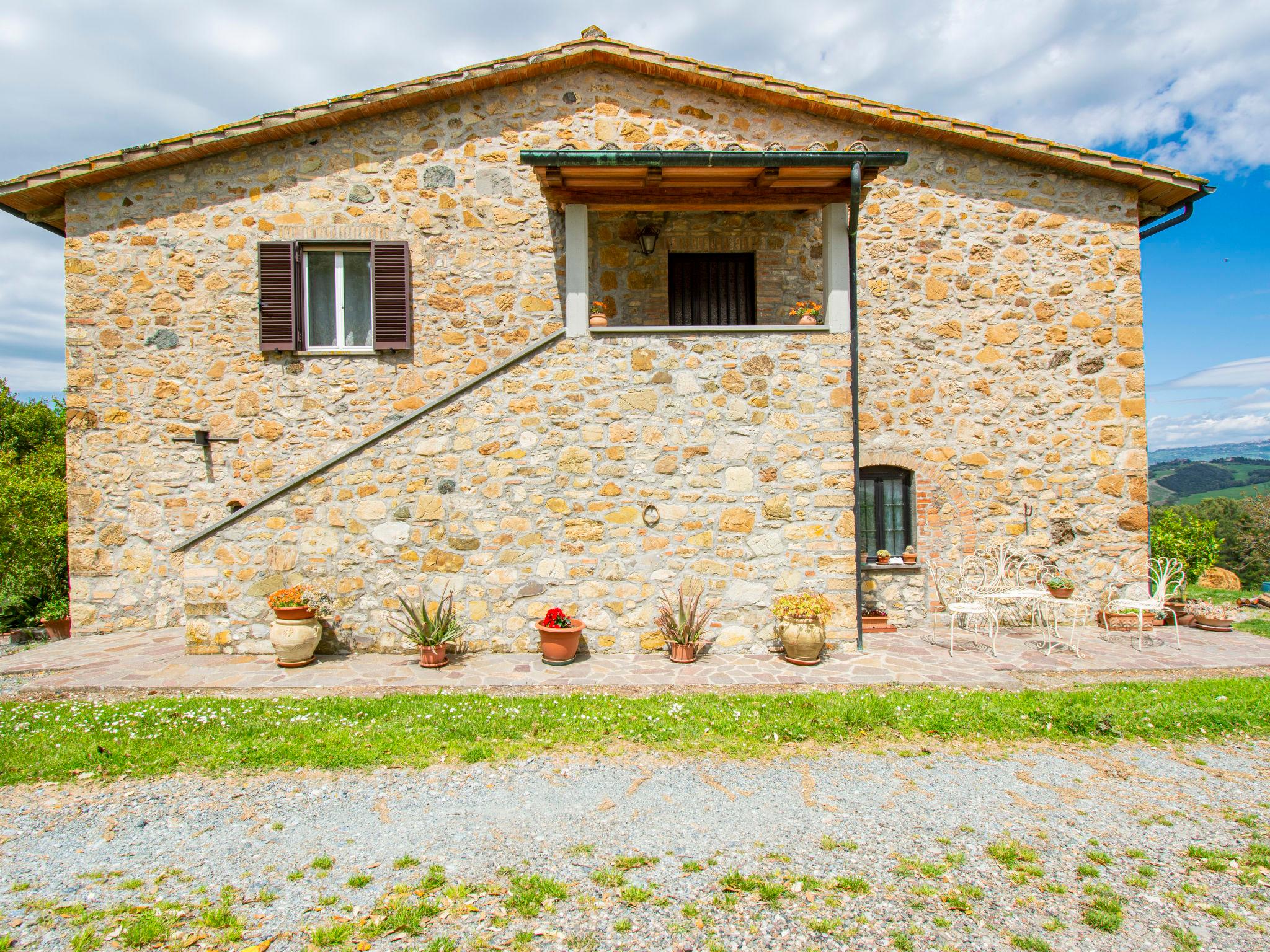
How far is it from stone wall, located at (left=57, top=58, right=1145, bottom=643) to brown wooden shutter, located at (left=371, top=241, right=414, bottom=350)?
182mm

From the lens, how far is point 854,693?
590cm

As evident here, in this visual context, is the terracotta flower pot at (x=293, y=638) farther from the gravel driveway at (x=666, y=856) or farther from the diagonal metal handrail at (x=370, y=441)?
the gravel driveway at (x=666, y=856)

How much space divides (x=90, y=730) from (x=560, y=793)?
13.3 feet

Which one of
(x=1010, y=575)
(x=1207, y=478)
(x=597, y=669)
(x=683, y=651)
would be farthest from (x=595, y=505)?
(x=1207, y=478)

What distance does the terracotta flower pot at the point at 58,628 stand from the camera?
8.33 meters

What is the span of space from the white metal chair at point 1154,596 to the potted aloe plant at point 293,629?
9.34 m

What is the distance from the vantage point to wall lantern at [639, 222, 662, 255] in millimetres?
9016

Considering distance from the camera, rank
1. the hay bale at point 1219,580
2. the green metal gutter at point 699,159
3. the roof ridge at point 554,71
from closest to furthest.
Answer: the green metal gutter at point 699,159 < the roof ridge at point 554,71 < the hay bale at point 1219,580

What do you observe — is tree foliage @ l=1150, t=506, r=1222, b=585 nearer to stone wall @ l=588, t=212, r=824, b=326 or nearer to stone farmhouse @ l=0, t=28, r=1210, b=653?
stone farmhouse @ l=0, t=28, r=1210, b=653

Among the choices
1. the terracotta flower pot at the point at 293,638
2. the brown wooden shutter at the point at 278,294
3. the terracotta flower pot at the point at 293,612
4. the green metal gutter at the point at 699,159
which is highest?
the green metal gutter at the point at 699,159

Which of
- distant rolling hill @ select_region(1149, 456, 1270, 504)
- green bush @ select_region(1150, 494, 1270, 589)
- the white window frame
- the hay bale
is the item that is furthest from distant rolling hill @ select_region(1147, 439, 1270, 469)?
the white window frame

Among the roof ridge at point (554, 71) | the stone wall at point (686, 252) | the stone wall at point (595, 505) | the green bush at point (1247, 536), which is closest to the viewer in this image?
the stone wall at point (595, 505)

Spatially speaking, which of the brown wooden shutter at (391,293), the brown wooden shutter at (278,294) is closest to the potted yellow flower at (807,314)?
the brown wooden shutter at (391,293)

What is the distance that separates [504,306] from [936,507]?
6.65 meters
